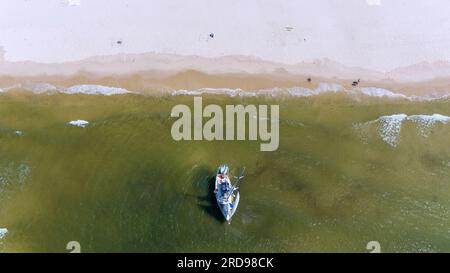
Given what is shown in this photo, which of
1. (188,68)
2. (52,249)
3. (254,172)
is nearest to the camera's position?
(52,249)

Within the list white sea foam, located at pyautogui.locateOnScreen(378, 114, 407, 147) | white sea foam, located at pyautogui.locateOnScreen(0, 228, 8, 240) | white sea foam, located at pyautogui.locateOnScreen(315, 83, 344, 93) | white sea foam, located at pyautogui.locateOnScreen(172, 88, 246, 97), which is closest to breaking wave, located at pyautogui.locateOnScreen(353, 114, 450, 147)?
white sea foam, located at pyautogui.locateOnScreen(378, 114, 407, 147)

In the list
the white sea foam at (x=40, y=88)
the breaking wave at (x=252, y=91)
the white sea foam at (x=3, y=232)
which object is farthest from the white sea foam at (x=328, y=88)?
the white sea foam at (x=3, y=232)

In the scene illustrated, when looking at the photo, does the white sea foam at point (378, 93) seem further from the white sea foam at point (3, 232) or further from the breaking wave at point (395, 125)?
the white sea foam at point (3, 232)

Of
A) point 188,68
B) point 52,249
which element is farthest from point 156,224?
point 188,68

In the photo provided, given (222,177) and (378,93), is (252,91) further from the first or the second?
(378,93)

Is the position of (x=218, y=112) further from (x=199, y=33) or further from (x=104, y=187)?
(x=104, y=187)

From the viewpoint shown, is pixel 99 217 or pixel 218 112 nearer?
pixel 99 217

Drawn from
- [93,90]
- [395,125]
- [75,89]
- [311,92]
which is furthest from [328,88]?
[75,89]
